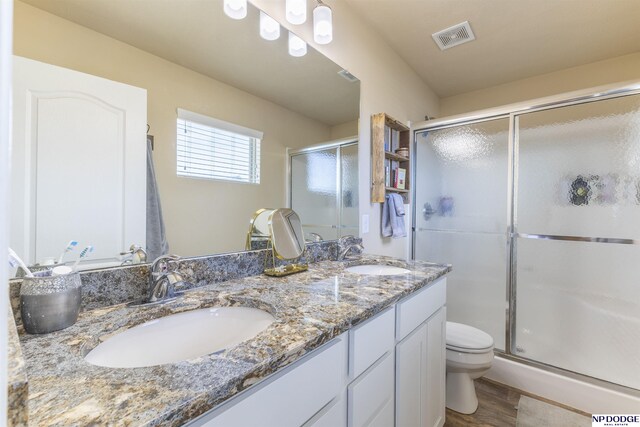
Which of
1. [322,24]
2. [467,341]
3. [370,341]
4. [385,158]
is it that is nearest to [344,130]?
[385,158]

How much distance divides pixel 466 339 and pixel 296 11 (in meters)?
1.98

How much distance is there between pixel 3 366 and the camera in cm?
23

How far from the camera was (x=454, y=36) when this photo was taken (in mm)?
1949

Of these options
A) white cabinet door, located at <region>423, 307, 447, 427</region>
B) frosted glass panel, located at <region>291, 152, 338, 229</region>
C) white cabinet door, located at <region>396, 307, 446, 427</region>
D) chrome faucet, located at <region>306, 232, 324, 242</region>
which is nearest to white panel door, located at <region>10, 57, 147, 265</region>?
frosted glass panel, located at <region>291, 152, 338, 229</region>

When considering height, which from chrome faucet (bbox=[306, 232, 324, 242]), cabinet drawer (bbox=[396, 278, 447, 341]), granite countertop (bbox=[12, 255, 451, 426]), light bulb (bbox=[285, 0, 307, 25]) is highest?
light bulb (bbox=[285, 0, 307, 25])

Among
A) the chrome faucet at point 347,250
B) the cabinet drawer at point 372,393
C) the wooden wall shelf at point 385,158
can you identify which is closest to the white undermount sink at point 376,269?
the chrome faucet at point 347,250

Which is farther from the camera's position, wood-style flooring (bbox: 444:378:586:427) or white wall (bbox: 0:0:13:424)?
wood-style flooring (bbox: 444:378:586:427)

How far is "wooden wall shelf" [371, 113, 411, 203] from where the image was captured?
1.81 m

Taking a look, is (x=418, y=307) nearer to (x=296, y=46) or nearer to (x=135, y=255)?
(x=135, y=255)

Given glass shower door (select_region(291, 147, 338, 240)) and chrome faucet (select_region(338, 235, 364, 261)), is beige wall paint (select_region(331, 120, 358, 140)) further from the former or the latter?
chrome faucet (select_region(338, 235, 364, 261))

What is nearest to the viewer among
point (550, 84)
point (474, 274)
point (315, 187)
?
point (315, 187)

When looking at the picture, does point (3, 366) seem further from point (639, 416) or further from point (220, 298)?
point (639, 416)

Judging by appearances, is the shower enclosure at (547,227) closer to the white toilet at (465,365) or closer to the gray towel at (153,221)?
the white toilet at (465,365)

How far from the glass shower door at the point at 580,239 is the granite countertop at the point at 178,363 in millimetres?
1636
